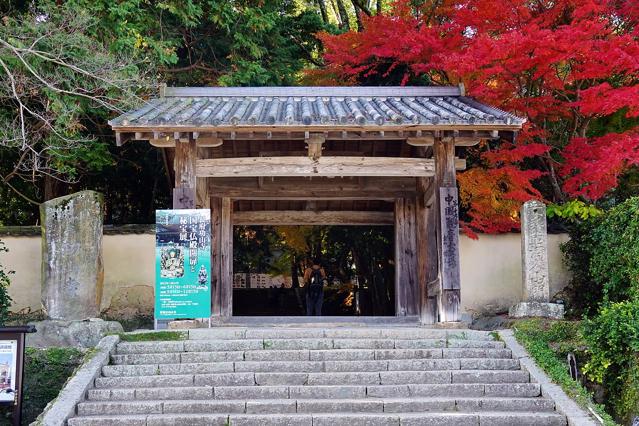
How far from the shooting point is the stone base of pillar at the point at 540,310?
10562 millimetres

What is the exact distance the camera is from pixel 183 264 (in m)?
9.98

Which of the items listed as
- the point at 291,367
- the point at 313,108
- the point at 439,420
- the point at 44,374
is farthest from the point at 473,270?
the point at 44,374

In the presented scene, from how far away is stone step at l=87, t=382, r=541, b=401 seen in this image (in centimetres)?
780

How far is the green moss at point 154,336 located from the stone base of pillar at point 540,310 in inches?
208

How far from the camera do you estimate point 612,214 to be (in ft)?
36.0

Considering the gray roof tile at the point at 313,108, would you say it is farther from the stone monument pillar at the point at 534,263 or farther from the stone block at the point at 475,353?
the stone block at the point at 475,353

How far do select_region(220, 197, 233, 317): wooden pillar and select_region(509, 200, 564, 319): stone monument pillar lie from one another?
570 cm

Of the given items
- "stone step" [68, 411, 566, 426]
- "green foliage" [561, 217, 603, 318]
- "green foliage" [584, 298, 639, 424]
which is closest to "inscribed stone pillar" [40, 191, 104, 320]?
"stone step" [68, 411, 566, 426]

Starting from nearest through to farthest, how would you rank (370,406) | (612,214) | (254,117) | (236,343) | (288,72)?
(370,406), (236,343), (254,117), (612,214), (288,72)

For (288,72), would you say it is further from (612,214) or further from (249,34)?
(612,214)

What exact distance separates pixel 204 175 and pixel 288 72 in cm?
585

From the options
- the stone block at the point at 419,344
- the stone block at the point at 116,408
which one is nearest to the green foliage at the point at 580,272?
the stone block at the point at 419,344

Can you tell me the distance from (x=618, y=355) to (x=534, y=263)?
9.86 feet

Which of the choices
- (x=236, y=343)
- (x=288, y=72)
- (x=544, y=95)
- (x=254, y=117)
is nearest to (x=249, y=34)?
(x=288, y=72)
